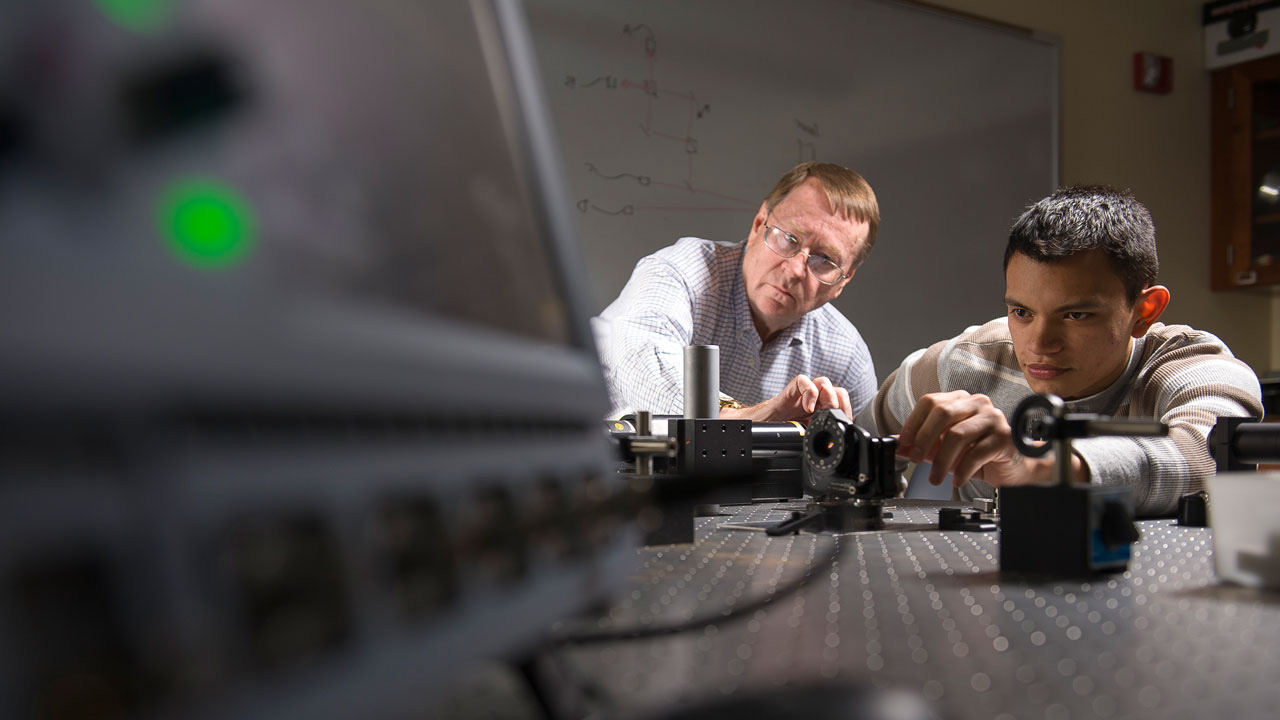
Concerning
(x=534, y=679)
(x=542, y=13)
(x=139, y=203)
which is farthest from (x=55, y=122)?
(x=542, y=13)

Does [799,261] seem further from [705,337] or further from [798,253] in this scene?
[705,337]

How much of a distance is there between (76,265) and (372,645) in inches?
3.4

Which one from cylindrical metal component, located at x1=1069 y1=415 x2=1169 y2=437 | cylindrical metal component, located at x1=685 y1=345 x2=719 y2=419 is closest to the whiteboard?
cylindrical metal component, located at x1=685 y1=345 x2=719 y2=419

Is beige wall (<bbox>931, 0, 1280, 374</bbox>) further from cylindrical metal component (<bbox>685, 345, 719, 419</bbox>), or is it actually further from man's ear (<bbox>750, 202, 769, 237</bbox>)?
cylindrical metal component (<bbox>685, 345, 719, 419</bbox>)

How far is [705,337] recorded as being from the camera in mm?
2340

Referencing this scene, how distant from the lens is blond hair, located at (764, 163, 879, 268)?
2.28 metres

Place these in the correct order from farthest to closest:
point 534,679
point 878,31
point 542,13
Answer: point 878,31, point 542,13, point 534,679

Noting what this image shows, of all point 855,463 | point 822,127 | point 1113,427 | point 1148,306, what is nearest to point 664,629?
point 1113,427

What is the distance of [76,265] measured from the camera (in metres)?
0.13

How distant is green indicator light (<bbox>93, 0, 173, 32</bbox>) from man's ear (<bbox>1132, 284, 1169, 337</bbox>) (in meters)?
1.46

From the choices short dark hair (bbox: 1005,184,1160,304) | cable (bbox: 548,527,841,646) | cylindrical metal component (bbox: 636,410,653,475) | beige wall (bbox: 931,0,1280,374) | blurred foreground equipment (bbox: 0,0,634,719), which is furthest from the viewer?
beige wall (bbox: 931,0,1280,374)

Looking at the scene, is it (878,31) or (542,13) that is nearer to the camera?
(542,13)

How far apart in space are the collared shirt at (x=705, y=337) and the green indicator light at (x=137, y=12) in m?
1.59

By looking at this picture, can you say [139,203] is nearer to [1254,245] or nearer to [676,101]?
[676,101]
